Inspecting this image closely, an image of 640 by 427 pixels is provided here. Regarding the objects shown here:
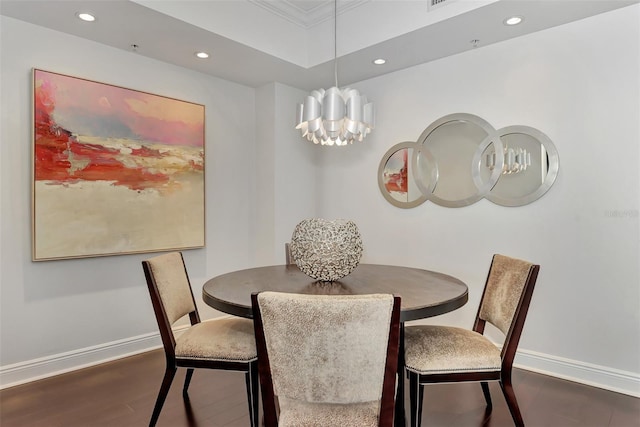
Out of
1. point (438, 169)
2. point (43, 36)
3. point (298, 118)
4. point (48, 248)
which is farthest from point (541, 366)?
point (43, 36)

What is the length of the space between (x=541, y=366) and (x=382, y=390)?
211 cm

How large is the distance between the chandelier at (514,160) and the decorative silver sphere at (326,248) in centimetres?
161

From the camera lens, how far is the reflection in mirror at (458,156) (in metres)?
3.10

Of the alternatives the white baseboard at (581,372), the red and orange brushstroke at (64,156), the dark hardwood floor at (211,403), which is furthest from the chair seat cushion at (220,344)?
the white baseboard at (581,372)

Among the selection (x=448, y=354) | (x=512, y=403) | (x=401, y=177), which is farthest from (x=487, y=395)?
(x=401, y=177)

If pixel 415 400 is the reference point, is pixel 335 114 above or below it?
above


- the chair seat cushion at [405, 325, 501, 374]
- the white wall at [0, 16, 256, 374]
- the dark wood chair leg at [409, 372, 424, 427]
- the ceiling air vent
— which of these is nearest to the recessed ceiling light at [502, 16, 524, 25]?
the ceiling air vent

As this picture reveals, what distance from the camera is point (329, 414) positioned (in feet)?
4.33

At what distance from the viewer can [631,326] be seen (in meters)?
2.49

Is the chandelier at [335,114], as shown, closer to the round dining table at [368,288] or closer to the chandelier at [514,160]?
the round dining table at [368,288]

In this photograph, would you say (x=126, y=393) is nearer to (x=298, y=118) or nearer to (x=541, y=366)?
(x=298, y=118)

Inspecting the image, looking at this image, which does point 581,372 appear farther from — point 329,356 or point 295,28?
point 295,28

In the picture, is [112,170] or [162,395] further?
[112,170]

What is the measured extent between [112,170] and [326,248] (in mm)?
2008
